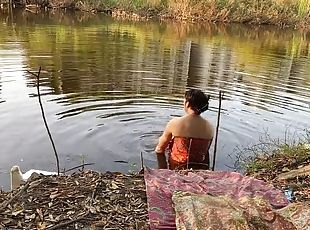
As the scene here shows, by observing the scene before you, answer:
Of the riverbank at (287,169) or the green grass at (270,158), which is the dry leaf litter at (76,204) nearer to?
the riverbank at (287,169)

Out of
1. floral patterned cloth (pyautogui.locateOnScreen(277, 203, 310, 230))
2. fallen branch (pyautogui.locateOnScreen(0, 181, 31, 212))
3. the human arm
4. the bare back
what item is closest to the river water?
the human arm

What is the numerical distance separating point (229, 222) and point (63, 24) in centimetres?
1995

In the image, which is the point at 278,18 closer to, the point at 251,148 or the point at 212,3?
the point at 212,3

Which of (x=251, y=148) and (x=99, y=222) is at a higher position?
(x=99, y=222)

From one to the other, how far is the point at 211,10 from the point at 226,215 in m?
26.6

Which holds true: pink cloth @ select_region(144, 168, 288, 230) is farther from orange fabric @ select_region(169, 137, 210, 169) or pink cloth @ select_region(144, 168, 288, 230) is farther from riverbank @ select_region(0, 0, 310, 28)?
riverbank @ select_region(0, 0, 310, 28)

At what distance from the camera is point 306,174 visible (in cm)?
452

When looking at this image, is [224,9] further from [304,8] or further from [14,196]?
[14,196]

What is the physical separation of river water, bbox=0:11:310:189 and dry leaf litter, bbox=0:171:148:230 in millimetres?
1820

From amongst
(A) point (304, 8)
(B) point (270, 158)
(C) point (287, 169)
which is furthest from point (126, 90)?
(A) point (304, 8)

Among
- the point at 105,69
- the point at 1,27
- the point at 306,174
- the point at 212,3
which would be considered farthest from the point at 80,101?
the point at 212,3

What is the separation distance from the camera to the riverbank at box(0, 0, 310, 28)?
28.3 m

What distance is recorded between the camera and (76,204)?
344cm

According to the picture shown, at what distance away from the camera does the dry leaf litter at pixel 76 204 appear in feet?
10.3
